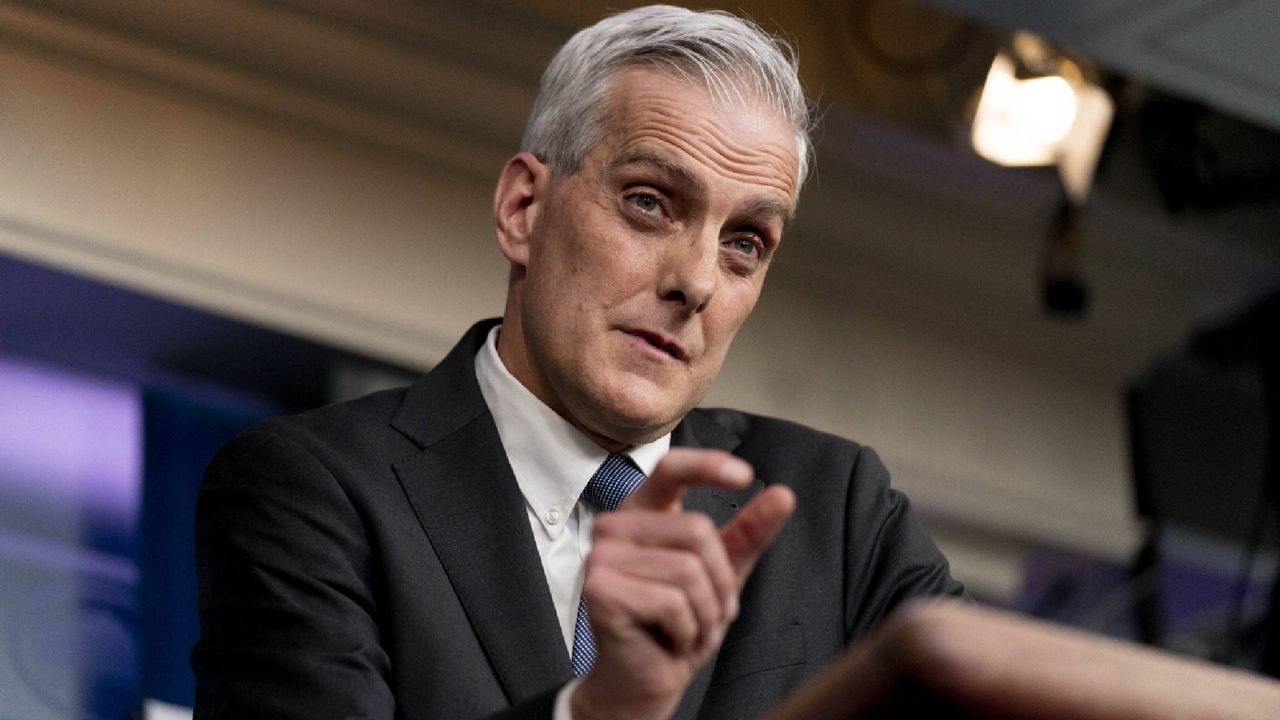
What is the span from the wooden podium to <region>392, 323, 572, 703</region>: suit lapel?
0.73 meters

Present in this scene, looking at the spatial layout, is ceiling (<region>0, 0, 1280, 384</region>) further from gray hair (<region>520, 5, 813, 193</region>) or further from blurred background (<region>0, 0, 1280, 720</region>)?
gray hair (<region>520, 5, 813, 193</region>)

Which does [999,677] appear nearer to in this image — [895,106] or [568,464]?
[568,464]

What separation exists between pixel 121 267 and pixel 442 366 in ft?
6.05

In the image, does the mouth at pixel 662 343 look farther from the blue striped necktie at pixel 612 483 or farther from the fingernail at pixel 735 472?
the fingernail at pixel 735 472

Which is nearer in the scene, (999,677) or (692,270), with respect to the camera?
(999,677)

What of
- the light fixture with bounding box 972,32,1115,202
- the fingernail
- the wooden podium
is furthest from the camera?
the light fixture with bounding box 972,32,1115,202

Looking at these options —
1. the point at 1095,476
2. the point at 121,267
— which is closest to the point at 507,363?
the point at 121,267

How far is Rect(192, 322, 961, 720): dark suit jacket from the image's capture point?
56.7 inches

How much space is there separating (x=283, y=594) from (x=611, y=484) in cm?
36

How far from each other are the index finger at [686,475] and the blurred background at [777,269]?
7.25 ft

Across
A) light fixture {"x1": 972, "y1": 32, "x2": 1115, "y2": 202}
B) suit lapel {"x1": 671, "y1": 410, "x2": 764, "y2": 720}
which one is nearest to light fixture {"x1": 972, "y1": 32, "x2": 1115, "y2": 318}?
light fixture {"x1": 972, "y1": 32, "x2": 1115, "y2": 202}

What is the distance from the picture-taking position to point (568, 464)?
1.67 meters

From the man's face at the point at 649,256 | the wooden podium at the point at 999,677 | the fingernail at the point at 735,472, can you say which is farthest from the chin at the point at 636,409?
the wooden podium at the point at 999,677

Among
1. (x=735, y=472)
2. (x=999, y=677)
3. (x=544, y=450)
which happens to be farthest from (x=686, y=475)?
(x=544, y=450)
